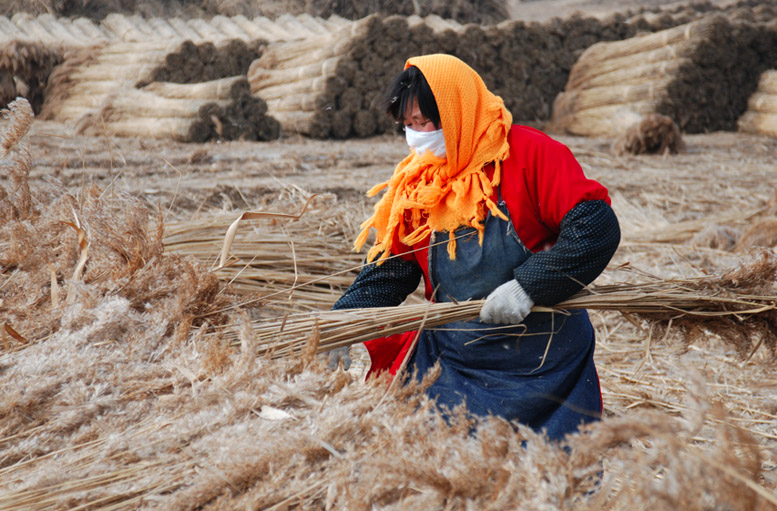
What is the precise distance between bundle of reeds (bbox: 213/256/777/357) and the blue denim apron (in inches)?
2.3

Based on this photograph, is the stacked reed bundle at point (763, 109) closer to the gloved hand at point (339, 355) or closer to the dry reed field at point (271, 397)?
the dry reed field at point (271, 397)

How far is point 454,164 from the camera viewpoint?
152 cm

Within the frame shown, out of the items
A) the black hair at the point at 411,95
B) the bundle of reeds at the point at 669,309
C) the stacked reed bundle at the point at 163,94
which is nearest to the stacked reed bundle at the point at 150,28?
the stacked reed bundle at the point at 163,94

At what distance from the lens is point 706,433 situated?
2.04 meters

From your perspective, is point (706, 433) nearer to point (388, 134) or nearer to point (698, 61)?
point (388, 134)

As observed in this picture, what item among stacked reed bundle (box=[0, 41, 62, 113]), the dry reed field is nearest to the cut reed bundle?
the dry reed field

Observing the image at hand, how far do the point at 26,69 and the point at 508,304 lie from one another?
8132 mm

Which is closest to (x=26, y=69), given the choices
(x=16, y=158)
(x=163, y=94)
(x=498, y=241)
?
(x=163, y=94)

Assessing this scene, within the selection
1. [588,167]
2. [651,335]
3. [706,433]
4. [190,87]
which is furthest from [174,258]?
[190,87]

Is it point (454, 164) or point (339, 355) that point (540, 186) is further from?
point (339, 355)

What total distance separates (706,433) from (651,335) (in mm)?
658

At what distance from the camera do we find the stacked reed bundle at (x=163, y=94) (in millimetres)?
6078

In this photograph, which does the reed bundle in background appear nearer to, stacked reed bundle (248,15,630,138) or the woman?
stacked reed bundle (248,15,630,138)

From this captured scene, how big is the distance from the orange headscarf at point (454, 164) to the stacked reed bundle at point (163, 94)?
4.24m
